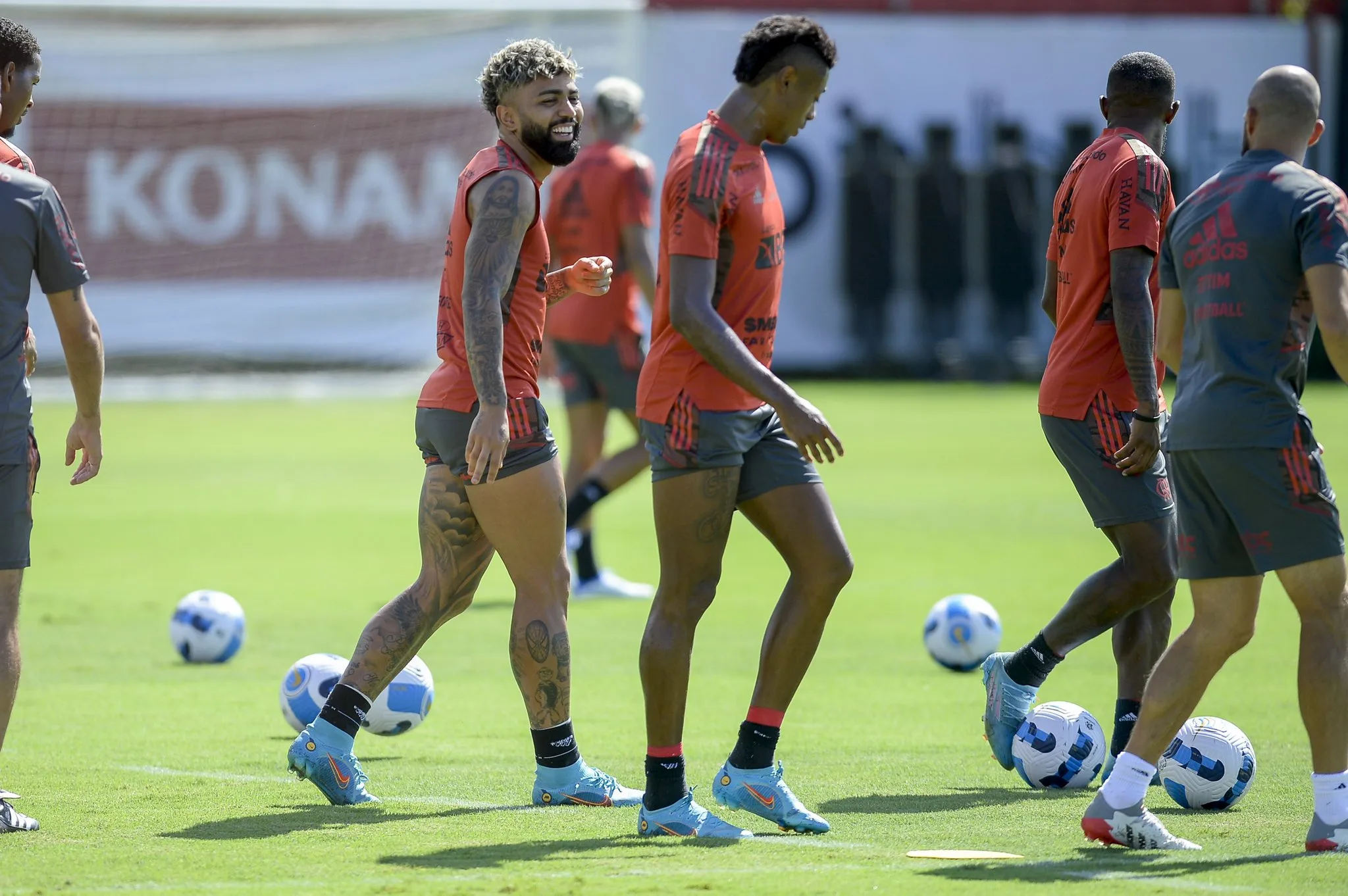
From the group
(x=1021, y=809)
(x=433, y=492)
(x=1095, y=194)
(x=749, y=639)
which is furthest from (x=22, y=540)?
(x=749, y=639)

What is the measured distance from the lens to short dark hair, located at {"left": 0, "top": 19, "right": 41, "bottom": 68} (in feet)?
20.2

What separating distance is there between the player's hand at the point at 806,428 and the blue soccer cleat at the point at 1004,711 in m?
1.74

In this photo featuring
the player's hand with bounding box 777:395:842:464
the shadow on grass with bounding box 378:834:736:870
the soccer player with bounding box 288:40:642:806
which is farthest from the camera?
the soccer player with bounding box 288:40:642:806

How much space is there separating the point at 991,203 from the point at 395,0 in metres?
10.3

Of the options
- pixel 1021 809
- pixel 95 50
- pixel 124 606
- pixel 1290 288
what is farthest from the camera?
pixel 95 50

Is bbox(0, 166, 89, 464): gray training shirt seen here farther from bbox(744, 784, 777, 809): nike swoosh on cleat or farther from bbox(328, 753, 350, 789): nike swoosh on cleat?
bbox(744, 784, 777, 809): nike swoosh on cleat

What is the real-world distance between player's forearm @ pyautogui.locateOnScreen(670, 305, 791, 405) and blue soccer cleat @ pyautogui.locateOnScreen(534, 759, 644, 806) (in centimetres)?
152

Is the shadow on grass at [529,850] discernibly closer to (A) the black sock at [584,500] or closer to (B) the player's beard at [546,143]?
(B) the player's beard at [546,143]

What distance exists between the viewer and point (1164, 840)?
18.0ft

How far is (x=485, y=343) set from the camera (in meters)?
5.82

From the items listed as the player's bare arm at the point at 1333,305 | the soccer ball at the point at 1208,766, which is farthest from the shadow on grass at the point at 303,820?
the player's bare arm at the point at 1333,305

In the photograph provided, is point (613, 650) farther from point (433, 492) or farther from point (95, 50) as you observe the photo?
point (95, 50)

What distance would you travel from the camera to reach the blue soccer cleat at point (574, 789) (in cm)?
620

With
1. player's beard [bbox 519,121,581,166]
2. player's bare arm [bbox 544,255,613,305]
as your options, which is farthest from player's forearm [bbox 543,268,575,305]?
player's beard [bbox 519,121,581,166]
